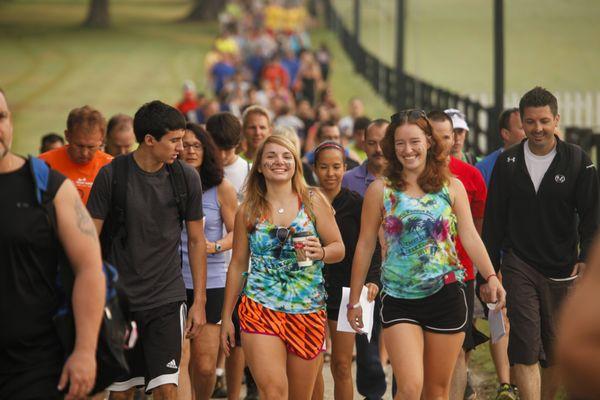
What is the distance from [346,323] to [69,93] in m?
40.9

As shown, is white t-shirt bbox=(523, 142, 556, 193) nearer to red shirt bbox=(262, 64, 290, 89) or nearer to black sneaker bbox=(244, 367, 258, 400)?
black sneaker bbox=(244, 367, 258, 400)

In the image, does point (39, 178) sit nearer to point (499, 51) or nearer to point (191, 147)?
point (191, 147)

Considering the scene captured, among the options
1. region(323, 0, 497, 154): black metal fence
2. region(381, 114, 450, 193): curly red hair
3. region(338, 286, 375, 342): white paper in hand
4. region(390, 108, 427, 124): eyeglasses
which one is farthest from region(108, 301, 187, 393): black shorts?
region(323, 0, 497, 154): black metal fence

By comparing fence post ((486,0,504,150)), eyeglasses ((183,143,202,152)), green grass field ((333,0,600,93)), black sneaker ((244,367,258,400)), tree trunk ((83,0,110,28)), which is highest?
tree trunk ((83,0,110,28))

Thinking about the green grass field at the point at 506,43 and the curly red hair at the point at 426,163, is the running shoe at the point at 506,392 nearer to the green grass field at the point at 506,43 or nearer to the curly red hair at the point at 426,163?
the curly red hair at the point at 426,163

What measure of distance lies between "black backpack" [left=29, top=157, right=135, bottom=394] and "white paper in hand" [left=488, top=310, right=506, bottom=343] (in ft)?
9.81

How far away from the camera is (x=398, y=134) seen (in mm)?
7707

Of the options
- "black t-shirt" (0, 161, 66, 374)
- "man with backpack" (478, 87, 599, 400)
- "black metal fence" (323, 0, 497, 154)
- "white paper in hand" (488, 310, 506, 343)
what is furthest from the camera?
"black metal fence" (323, 0, 497, 154)

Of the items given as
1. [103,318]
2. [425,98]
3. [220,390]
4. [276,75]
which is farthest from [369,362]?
[276,75]

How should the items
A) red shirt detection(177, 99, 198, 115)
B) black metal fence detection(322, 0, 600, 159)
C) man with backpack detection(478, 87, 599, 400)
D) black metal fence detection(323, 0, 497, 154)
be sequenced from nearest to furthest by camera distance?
man with backpack detection(478, 87, 599, 400)
black metal fence detection(322, 0, 600, 159)
black metal fence detection(323, 0, 497, 154)
red shirt detection(177, 99, 198, 115)

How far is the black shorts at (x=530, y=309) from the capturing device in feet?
27.6

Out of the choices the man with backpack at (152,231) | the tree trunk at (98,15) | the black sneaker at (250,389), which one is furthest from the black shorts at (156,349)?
the tree trunk at (98,15)

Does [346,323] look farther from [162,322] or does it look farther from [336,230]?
[162,322]

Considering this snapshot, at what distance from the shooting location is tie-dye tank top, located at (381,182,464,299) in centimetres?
740
